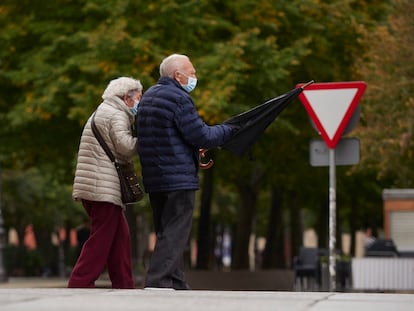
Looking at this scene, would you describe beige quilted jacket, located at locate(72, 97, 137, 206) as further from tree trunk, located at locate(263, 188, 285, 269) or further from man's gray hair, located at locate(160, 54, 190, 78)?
tree trunk, located at locate(263, 188, 285, 269)

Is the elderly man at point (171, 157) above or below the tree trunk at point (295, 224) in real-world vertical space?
below

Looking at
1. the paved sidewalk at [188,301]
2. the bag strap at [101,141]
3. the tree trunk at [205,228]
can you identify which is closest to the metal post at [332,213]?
the bag strap at [101,141]

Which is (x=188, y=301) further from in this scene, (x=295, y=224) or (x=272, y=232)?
(x=295, y=224)

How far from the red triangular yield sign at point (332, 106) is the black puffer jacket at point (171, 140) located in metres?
3.04

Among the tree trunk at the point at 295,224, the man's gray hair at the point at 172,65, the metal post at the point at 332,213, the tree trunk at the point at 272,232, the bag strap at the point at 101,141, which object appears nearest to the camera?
the man's gray hair at the point at 172,65

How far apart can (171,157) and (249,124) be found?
1.14m

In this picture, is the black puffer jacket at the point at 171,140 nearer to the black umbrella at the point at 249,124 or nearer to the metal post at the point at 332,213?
the black umbrella at the point at 249,124

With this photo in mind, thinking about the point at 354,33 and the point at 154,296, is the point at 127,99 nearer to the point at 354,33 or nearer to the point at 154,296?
the point at 154,296

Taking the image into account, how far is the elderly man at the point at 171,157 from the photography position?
10.4 m

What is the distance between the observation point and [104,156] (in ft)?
35.3

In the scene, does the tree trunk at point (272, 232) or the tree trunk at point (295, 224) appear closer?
the tree trunk at point (272, 232)

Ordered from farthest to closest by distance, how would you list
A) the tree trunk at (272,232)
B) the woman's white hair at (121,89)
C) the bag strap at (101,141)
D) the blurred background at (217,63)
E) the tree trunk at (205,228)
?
1. the tree trunk at (272,232)
2. the tree trunk at (205,228)
3. the blurred background at (217,63)
4. the woman's white hair at (121,89)
5. the bag strap at (101,141)

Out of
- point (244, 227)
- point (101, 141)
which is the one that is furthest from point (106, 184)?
point (244, 227)

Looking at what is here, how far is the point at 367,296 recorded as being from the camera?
920cm
